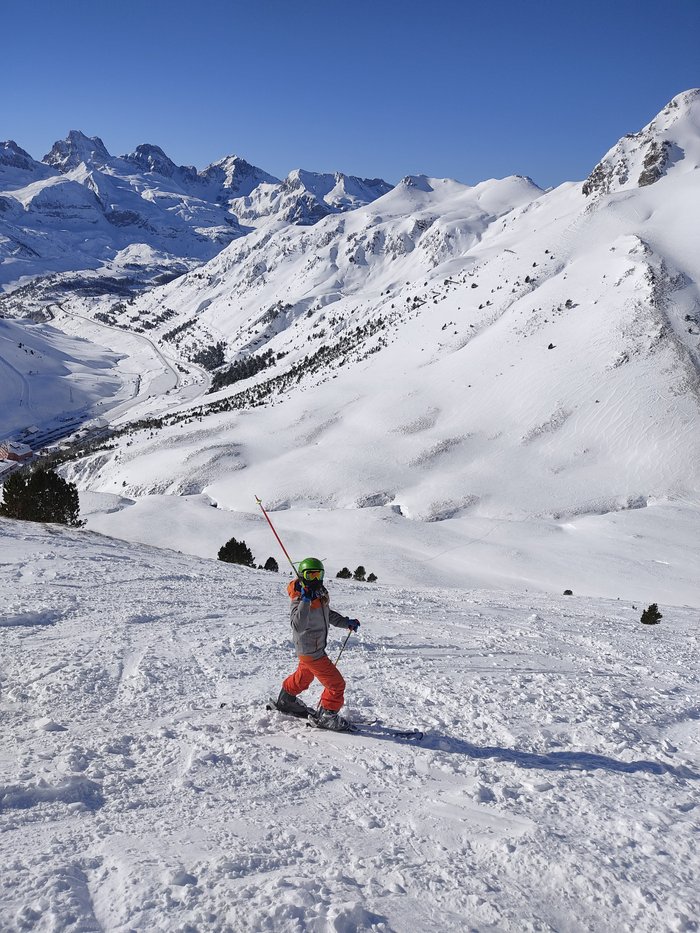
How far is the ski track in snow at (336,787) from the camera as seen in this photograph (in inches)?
203

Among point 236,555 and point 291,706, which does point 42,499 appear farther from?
point 291,706

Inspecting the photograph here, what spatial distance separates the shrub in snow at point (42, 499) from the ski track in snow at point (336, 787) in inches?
1099

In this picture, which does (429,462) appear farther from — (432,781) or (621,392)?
(432,781)

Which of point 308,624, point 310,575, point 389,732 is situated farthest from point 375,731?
point 310,575

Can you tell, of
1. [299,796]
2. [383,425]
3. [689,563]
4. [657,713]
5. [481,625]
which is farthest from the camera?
[383,425]

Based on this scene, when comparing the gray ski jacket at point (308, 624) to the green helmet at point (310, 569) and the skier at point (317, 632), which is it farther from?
the green helmet at point (310, 569)

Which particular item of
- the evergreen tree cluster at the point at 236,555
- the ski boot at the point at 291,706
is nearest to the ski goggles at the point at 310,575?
the ski boot at the point at 291,706

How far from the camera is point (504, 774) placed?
743cm

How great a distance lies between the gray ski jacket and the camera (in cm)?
846

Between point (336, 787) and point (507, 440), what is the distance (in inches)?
2763

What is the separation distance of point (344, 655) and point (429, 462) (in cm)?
6088

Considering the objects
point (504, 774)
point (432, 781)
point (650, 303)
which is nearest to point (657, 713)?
point (504, 774)

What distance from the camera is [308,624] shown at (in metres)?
8.46

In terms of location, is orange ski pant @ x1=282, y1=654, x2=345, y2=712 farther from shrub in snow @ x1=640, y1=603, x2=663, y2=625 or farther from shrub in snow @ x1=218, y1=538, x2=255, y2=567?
shrub in snow @ x1=218, y1=538, x2=255, y2=567
